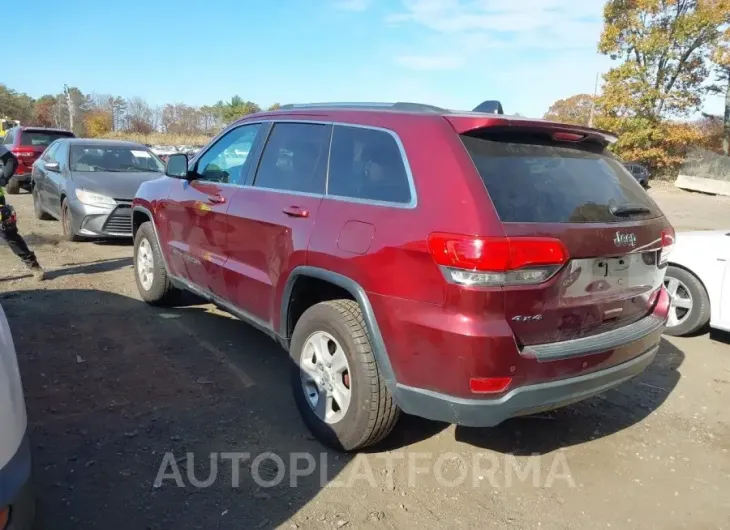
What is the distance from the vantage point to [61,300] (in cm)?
577

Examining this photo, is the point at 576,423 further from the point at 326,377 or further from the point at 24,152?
the point at 24,152

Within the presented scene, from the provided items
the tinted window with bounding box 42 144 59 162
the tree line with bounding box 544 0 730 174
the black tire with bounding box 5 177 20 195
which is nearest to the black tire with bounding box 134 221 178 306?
the tinted window with bounding box 42 144 59 162

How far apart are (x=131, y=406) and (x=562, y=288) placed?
2676 millimetres

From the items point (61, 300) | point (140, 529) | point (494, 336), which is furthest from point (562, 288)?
point (61, 300)

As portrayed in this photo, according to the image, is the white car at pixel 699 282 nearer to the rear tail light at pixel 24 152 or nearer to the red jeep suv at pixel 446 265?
the red jeep suv at pixel 446 265

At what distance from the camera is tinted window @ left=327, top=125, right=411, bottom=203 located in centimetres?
294

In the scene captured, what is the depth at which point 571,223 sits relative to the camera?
107 inches

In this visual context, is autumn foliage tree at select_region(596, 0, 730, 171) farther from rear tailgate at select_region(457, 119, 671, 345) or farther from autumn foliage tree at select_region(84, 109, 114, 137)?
autumn foliage tree at select_region(84, 109, 114, 137)

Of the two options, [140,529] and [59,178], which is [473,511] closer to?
[140,529]

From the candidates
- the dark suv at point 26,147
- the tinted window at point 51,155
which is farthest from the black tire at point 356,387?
the dark suv at point 26,147

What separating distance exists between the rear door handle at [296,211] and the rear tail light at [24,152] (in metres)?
13.7

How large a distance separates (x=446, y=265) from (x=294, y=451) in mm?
1465

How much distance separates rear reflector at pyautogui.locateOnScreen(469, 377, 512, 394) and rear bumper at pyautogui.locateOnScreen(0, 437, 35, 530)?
5.65 ft

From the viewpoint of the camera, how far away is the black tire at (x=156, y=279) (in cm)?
534
